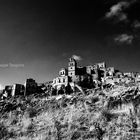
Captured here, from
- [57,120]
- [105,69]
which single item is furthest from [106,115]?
[105,69]

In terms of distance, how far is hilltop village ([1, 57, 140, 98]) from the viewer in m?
63.2

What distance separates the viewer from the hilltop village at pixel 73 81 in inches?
2486

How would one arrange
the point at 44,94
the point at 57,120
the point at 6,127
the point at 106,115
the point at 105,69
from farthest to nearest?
the point at 105,69 < the point at 44,94 < the point at 6,127 < the point at 57,120 < the point at 106,115

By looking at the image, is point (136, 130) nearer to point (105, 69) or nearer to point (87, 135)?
point (87, 135)

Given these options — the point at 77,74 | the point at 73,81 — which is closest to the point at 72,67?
the point at 77,74

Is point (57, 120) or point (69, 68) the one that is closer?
point (57, 120)

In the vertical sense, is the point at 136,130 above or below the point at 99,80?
below

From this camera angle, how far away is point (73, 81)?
65562mm

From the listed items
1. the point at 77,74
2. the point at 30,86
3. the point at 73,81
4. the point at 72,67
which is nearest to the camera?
the point at 73,81

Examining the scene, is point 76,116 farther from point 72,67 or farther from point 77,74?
point 72,67

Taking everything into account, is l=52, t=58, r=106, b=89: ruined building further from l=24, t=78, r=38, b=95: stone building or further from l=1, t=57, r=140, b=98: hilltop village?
l=24, t=78, r=38, b=95: stone building

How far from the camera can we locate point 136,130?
44750 mm

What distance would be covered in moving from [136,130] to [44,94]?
2948cm

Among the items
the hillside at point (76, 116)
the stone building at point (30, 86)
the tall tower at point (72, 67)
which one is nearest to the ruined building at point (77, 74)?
the tall tower at point (72, 67)
